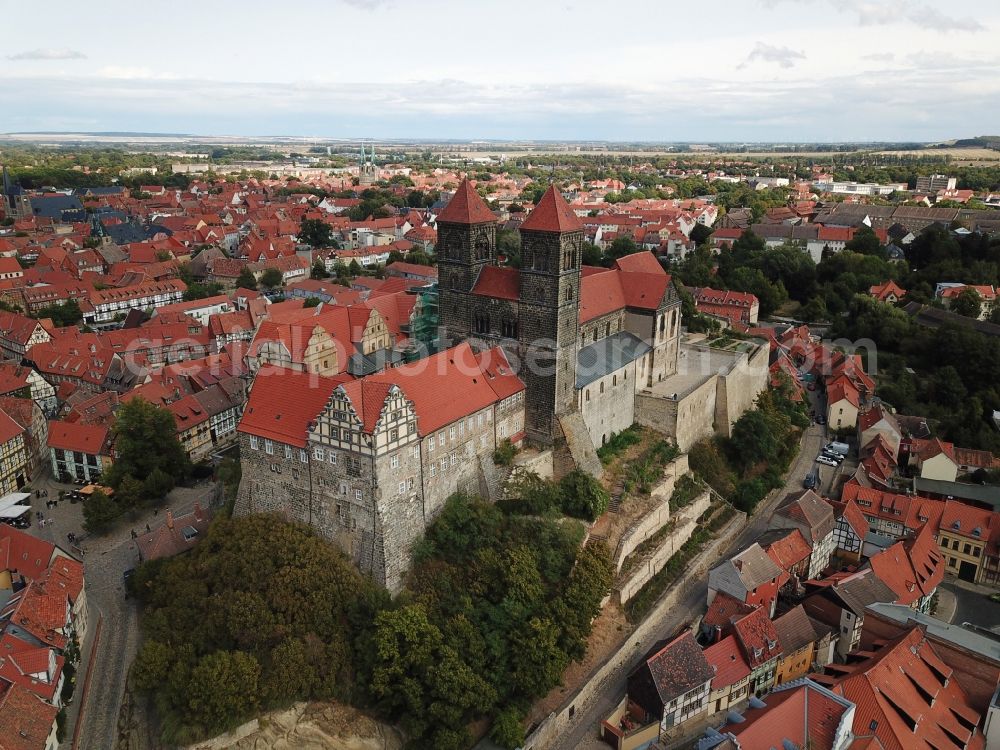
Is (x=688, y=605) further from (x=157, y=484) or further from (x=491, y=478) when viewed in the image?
(x=157, y=484)

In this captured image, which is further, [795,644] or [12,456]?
[12,456]

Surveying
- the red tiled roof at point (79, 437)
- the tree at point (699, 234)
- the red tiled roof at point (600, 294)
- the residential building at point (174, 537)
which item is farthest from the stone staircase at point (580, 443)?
the tree at point (699, 234)

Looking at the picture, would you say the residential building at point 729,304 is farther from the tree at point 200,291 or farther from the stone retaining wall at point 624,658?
the tree at point 200,291

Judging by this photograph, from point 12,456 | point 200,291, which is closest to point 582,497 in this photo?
point 12,456

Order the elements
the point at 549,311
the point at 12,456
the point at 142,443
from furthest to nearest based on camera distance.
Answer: the point at 12,456 < the point at 142,443 < the point at 549,311

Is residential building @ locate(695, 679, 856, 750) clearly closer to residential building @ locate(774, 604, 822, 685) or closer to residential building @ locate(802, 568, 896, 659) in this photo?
residential building @ locate(774, 604, 822, 685)

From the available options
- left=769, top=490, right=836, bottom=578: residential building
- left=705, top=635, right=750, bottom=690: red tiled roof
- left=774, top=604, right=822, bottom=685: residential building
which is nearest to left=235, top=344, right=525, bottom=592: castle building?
left=705, top=635, right=750, bottom=690: red tiled roof

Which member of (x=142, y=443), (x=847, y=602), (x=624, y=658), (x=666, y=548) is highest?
(x=142, y=443)

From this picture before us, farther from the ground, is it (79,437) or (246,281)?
(246,281)
